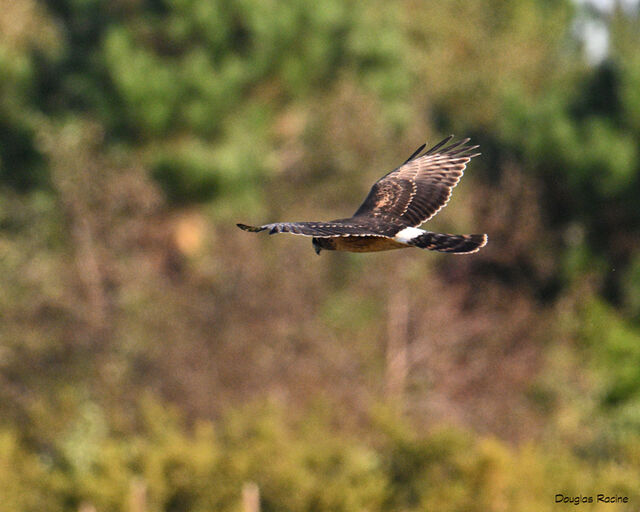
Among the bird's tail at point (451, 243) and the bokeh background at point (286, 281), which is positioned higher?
the bokeh background at point (286, 281)

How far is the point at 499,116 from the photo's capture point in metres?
27.7

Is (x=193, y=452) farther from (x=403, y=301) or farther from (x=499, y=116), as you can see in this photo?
(x=499, y=116)

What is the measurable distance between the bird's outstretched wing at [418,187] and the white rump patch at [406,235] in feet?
0.87

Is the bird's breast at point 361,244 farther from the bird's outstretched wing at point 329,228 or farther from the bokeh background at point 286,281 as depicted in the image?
the bokeh background at point 286,281

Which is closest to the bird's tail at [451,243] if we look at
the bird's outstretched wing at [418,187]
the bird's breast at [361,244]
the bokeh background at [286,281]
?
the bird's breast at [361,244]

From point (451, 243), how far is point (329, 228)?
2.30 feet

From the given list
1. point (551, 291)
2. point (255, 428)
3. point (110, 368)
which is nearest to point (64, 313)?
point (110, 368)

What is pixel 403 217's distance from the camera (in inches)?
343

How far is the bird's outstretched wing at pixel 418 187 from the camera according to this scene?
883 cm

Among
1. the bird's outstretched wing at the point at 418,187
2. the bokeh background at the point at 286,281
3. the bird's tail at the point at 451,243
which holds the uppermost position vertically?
the bokeh background at the point at 286,281

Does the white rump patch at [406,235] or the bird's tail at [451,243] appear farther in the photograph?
the white rump patch at [406,235]

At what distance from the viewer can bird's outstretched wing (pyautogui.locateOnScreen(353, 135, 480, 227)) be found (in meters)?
8.83

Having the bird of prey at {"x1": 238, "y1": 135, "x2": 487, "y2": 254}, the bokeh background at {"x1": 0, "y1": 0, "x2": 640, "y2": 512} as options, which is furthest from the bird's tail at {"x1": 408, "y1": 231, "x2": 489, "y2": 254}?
the bokeh background at {"x1": 0, "y1": 0, "x2": 640, "y2": 512}

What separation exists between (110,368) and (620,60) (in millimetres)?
12344
